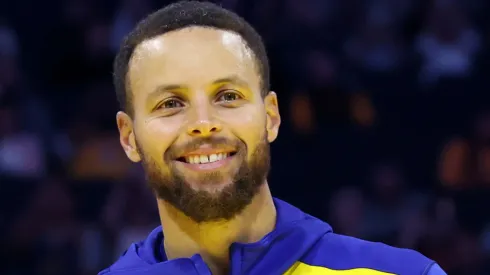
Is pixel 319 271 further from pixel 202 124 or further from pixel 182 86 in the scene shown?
pixel 182 86

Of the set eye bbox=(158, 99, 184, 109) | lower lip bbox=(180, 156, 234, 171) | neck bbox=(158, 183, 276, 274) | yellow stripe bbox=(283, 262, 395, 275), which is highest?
eye bbox=(158, 99, 184, 109)

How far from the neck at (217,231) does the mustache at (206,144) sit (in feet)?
0.61

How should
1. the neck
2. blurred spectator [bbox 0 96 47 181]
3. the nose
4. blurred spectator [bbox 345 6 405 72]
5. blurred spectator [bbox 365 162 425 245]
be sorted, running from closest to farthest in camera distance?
the nose < the neck < blurred spectator [bbox 365 162 425 245] < blurred spectator [bbox 0 96 47 181] < blurred spectator [bbox 345 6 405 72]

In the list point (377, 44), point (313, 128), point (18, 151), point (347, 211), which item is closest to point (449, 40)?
point (377, 44)

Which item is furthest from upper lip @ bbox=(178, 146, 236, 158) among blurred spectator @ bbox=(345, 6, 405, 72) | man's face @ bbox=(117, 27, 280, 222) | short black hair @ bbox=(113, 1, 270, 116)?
blurred spectator @ bbox=(345, 6, 405, 72)

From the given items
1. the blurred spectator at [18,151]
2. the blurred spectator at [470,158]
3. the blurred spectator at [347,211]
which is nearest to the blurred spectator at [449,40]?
the blurred spectator at [470,158]

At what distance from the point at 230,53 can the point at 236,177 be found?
345mm

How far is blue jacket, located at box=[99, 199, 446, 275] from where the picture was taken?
2406 mm

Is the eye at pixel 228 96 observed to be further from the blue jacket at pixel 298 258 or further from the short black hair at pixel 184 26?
the blue jacket at pixel 298 258

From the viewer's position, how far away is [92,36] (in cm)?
621

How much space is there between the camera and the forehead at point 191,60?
94.5 inches

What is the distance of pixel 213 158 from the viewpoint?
2363 mm

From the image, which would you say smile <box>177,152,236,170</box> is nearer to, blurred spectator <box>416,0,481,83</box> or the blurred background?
the blurred background

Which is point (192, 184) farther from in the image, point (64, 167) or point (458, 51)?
point (458, 51)
